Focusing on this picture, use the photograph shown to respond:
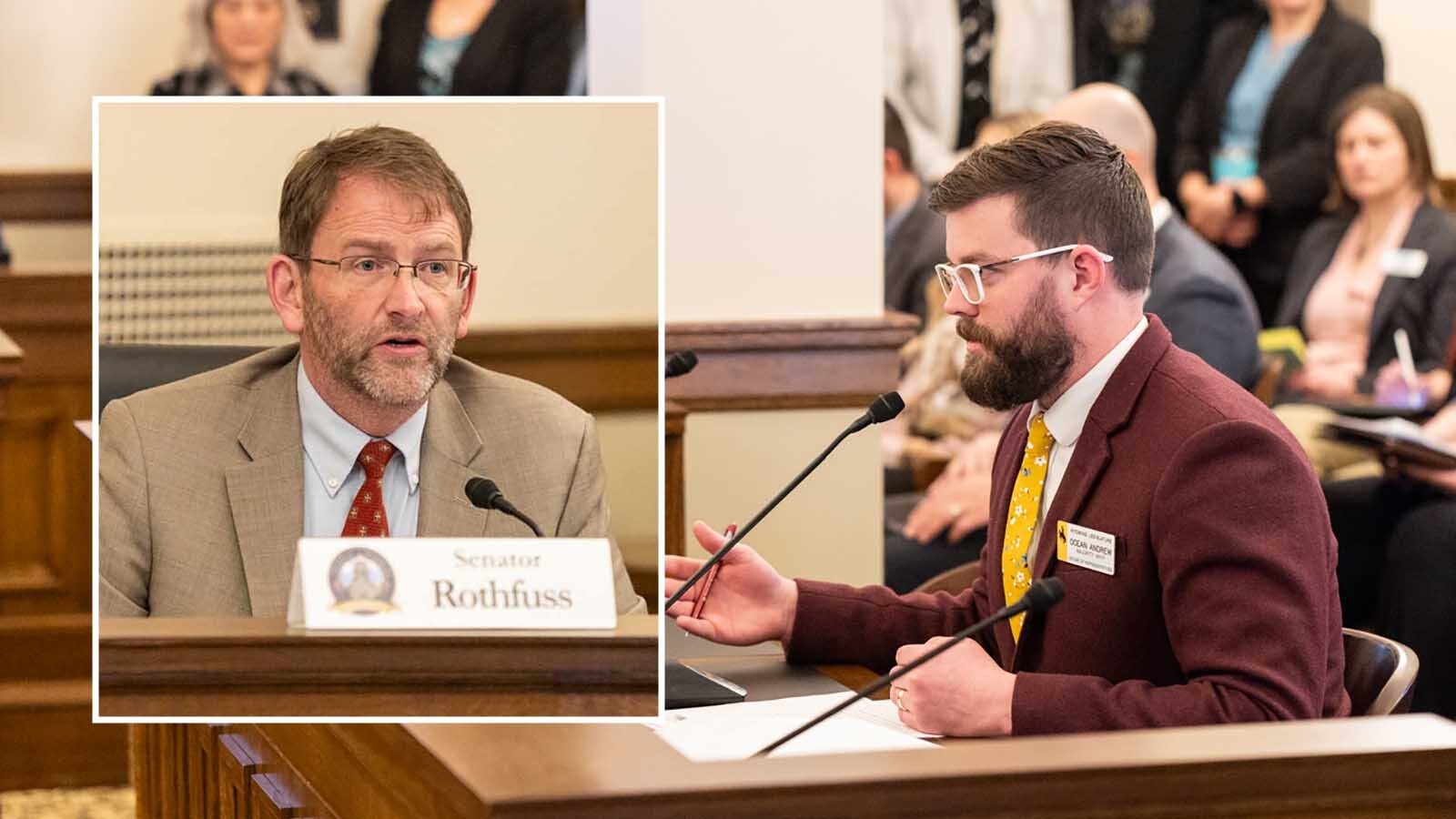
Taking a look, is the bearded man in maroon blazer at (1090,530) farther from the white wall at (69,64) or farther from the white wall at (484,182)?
the white wall at (69,64)

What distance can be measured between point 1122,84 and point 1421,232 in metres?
1.98

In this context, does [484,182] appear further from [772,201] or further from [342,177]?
[772,201]

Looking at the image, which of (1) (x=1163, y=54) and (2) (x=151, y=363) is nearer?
(2) (x=151, y=363)

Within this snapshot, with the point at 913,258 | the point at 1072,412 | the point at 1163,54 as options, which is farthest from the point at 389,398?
the point at 1163,54

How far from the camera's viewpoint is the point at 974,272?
6.36ft

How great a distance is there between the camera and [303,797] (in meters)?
1.58

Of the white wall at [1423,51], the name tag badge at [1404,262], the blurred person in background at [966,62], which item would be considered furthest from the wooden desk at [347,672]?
the white wall at [1423,51]

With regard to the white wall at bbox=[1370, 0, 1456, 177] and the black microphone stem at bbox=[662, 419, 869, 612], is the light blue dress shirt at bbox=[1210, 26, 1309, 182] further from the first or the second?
the black microphone stem at bbox=[662, 419, 869, 612]

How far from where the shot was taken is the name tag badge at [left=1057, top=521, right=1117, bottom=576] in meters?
1.77

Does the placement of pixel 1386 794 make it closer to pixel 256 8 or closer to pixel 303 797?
pixel 303 797

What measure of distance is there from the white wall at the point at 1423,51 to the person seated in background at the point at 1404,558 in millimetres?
3473

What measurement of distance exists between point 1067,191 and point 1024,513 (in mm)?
335

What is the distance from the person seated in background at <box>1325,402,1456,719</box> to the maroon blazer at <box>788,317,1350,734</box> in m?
1.92

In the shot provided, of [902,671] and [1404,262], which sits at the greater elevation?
[1404,262]
